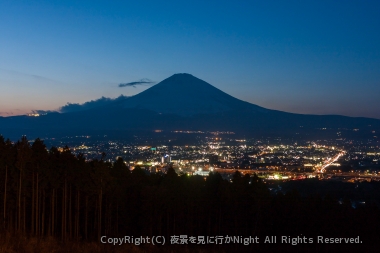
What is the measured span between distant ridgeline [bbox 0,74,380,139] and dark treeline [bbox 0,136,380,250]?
43.3 meters

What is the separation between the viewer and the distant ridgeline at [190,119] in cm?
6750

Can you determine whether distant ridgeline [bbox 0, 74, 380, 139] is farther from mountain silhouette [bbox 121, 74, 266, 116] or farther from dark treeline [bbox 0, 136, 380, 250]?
dark treeline [bbox 0, 136, 380, 250]

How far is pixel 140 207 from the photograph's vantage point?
56.2 feet

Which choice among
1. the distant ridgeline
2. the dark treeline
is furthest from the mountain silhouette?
the dark treeline

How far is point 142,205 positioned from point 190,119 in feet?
217

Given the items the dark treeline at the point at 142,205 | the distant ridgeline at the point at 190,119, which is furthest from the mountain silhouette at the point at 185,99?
the dark treeline at the point at 142,205

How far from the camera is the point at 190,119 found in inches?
3270

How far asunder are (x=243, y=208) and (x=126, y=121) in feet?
215

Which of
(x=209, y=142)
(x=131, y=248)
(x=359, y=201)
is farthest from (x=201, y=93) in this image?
(x=131, y=248)

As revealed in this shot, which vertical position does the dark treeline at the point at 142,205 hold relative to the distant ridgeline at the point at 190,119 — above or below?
below

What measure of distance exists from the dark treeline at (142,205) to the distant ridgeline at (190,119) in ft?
142

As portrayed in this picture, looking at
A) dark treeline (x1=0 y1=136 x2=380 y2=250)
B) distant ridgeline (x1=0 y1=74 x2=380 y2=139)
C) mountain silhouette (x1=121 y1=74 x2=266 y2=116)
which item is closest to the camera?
dark treeline (x1=0 y1=136 x2=380 y2=250)

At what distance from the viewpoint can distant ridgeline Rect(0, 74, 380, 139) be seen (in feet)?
221

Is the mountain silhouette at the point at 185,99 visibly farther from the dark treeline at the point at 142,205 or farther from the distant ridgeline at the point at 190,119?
the dark treeline at the point at 142,205
